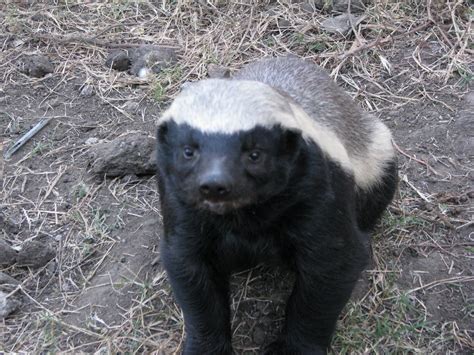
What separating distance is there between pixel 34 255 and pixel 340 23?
343 centimetres

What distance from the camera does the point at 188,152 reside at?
3.16m

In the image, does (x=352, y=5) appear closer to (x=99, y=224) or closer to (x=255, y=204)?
(x=99, y=224)

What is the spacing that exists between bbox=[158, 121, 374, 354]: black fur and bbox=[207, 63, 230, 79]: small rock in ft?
7.47

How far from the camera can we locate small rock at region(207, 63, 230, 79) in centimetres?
593

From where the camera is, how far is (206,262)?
369 cm

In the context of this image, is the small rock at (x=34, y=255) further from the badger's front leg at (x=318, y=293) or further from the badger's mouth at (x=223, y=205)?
the badger's mouth at (x=223, y=205)

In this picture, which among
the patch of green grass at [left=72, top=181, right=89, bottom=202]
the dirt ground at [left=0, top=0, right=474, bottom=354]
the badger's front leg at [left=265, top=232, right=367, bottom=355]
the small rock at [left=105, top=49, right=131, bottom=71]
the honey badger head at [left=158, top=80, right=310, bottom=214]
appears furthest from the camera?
the small rock at [left=105, top=49, right=131, bottom=71]

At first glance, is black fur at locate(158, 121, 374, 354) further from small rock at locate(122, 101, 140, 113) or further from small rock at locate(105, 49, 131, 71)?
small rock at locate(105, 49, 131, 71)

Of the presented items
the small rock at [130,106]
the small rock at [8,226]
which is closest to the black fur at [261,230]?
the small rock at [8,226]

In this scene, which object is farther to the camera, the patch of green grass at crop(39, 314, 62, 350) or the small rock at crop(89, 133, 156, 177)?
the small rock at crop(89, 133, 156, 177)

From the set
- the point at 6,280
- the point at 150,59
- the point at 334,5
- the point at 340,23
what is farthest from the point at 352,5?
the point at 6,280

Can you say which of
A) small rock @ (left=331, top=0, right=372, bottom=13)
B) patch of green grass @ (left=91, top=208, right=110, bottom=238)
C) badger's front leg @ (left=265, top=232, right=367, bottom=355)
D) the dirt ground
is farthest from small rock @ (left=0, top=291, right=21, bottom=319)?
small rock @ (left=331, top=0, right=372, bottom=13)

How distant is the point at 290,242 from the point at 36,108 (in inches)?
122

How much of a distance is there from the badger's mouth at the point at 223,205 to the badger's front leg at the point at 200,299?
0.50m
